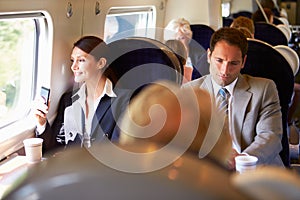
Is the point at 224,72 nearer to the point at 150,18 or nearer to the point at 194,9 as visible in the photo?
the point at 150,18

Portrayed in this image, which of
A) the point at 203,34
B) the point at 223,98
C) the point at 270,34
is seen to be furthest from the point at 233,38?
the point at 270,34

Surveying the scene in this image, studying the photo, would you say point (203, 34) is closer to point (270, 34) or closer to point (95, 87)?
point (270, 34)

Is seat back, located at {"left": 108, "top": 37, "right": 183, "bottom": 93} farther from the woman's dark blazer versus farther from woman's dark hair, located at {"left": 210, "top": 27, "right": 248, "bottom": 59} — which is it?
woman's dark hair, located at {"left": 210, "top": 27, "right": 248, "bottom": 59}

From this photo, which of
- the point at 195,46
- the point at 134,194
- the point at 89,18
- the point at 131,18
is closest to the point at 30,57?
the point at 89,18

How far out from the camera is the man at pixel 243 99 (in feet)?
6.39

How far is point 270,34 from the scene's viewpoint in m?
4.84

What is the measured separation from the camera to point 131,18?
3893 mm

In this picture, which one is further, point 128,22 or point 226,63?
point 128,22

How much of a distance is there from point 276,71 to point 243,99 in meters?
0.31

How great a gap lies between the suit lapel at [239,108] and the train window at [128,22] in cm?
133

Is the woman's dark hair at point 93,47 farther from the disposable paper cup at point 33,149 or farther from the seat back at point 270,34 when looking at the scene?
the seat back at point 270,34

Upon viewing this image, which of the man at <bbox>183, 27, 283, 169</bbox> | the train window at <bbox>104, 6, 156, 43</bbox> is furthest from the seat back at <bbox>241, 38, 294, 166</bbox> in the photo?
the train window at <bbox>104, 6, 156, 43</bbox>

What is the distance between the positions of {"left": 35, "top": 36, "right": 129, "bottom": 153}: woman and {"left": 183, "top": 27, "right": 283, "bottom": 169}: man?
0.36 m

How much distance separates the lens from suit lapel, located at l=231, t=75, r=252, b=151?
6.45ft
